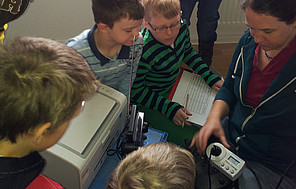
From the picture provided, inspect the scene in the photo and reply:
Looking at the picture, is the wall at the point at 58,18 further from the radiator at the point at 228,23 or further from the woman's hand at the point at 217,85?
the woman's hand at the point at 217,85

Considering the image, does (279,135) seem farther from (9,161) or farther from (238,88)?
(9,161)

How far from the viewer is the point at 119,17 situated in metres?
1.24

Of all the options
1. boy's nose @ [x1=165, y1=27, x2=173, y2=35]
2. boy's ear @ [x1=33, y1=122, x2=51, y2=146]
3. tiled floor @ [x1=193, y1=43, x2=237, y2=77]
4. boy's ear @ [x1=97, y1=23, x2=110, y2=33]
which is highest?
boy's ear @ [x1=97, y1=23, x2=110, y2=33]

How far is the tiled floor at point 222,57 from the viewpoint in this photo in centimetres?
240

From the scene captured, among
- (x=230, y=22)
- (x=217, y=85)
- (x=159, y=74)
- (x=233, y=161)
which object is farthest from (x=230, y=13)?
(x=233, y=161)

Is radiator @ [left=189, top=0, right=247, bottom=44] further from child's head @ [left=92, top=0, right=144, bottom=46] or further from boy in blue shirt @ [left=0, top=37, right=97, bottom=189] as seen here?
boy in blue shirt @ [left=0, top=37, right=97, bottom=189]

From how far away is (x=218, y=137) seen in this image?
1.21 m

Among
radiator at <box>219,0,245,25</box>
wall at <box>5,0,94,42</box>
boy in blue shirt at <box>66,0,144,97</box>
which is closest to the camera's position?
boy in blue shirt at <box>66,0,144,97</box>

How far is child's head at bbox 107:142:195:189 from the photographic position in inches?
27.4

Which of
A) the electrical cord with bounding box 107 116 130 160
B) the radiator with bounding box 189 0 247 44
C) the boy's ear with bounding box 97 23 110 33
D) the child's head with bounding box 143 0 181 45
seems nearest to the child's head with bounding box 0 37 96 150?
the electrical cord with bounding box 107 116 130 160

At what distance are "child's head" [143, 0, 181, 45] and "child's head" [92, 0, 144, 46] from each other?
11cm

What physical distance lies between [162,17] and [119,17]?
23 cm

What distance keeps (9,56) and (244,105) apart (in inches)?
36.5

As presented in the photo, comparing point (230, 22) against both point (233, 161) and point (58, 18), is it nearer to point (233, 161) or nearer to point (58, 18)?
point (58, 18)
